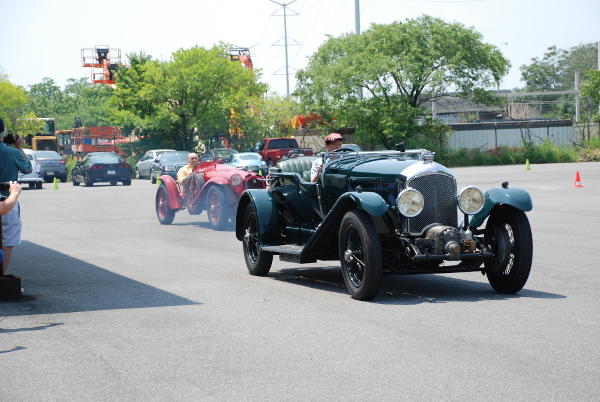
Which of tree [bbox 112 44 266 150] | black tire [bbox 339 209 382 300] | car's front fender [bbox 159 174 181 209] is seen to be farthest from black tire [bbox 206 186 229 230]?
tree [bbox 112 44 266 150]

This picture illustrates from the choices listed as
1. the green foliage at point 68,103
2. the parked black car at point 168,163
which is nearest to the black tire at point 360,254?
the parked black car at point 168,163

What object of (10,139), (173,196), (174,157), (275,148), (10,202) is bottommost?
(173,196)

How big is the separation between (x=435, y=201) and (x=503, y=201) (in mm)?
668

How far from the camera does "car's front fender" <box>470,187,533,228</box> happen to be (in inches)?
303

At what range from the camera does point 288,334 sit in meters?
6.16

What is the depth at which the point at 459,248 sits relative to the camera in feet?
24.1

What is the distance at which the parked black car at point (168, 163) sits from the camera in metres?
34.2

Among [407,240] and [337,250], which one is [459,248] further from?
[337,250]

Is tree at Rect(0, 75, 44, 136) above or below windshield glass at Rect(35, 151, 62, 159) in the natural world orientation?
above

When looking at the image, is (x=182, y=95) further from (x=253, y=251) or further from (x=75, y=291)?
(x=75, y=291)

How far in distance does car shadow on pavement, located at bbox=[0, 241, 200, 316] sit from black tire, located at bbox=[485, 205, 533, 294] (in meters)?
3.10

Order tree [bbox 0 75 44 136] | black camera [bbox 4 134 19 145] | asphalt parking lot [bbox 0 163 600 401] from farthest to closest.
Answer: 1. tree [bbox 0 75 44 136]
2. black camera [bbox 4 134 19 145]
3. asphalt parking lot [bbox 0 163 600 401]

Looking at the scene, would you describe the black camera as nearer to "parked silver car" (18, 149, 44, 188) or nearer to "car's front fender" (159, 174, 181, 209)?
"car's front fender" (159, 174, 181, 209)

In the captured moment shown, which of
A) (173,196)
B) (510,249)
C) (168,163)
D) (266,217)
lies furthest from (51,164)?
(510,249)
